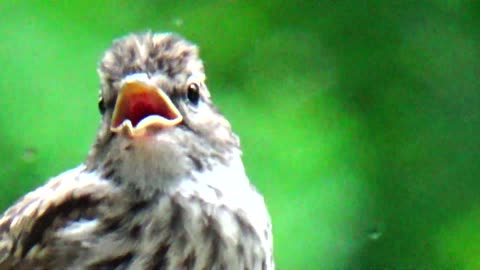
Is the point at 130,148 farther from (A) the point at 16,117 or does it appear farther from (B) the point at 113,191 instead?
(A) the point at 16,117

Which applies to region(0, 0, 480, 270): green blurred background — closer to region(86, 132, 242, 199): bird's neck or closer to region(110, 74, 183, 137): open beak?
region(86, 132, 242, 199): bird's neck

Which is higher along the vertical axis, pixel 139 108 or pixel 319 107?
pixel 319 107

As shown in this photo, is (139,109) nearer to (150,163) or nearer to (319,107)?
(150,163)

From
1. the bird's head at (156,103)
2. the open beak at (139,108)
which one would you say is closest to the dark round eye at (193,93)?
the bird's head at (156,103)

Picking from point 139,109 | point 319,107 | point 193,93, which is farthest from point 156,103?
point 319,107

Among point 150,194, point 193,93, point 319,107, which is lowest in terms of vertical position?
point 150,194

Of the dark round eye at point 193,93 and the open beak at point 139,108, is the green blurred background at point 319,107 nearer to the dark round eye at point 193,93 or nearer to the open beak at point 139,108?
the dark round eye at point 193,93

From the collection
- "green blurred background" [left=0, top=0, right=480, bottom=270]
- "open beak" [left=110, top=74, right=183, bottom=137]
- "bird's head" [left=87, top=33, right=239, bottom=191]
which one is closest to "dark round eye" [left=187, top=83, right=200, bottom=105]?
"bird's head" [left=87, top=33, right=239, bottom=191]
